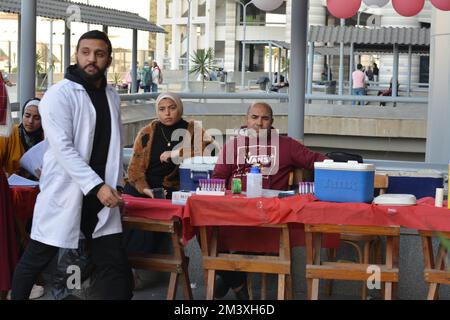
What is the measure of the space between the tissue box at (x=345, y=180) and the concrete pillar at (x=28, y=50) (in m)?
3.39

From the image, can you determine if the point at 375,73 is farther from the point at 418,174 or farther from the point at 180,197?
the point at 180,197

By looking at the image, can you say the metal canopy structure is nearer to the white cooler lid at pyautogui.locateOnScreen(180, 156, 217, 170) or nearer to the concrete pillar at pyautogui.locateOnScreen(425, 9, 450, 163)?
the concrete pillar at pyautogui.locateOnScreen(425, 9, 450, 163)

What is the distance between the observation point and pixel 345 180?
18.3ft

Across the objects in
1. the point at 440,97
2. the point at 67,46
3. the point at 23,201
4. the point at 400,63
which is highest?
the point at 400,63

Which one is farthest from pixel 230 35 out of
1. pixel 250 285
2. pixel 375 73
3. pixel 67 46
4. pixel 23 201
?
pixel 23 201

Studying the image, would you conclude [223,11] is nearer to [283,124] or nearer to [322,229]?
[283,124]

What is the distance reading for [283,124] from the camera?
20.7m

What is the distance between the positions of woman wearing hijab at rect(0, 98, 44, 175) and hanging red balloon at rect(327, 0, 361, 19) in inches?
224

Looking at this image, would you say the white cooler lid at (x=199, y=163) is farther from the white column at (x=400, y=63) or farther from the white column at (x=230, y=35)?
the white column at (x=230, y=35)

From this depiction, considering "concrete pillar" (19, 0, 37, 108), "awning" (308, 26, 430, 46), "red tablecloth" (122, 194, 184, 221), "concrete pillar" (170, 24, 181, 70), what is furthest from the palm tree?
"red tablecloth" (122, 194, 184, 221)

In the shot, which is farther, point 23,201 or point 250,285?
point 250,285

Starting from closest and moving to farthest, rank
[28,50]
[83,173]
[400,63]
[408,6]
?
[83,173] < [28,50] < [408,6] < [400,63]

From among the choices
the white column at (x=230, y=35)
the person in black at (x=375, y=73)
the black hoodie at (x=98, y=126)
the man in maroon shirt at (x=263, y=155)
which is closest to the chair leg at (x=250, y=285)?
the man in maroon shirt at (x=263, y=155)

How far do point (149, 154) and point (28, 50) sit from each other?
194 centimetres
